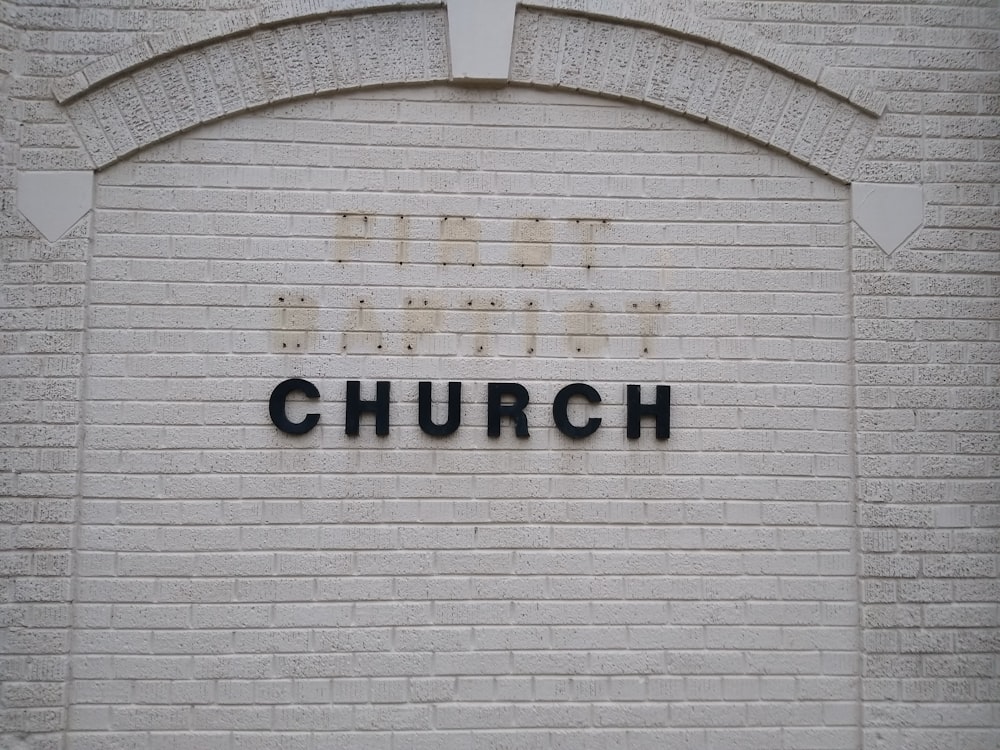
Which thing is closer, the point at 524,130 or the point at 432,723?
the point at 432,723

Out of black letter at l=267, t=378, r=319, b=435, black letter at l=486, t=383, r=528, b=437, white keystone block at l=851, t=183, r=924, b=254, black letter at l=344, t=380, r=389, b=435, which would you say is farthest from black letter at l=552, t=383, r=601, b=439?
white keystone block at l=851, t=183, r=924, b=254

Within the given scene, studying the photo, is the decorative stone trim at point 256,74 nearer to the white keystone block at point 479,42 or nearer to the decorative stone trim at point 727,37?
the white keystone block at point 479,42

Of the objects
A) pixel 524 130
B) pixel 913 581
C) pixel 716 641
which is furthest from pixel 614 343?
pixel 913 581

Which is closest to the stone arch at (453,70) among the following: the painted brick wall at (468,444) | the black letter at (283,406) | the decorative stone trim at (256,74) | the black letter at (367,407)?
the decorative stone trim at (256,74)

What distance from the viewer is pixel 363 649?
13.3ft

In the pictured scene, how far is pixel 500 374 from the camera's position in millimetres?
4176

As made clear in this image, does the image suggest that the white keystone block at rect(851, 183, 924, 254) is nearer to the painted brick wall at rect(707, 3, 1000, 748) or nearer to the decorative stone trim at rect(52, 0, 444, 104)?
the painted brick wall at rect(707, 3, 1000, 748)

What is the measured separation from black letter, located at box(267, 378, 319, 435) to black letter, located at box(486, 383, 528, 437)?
828mm

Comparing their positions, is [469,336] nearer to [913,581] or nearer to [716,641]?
[716,641]

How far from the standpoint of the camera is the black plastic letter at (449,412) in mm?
4113

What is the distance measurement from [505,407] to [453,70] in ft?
5.53

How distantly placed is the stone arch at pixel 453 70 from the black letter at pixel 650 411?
4.56 ft

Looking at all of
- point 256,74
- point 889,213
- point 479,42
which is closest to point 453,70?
point 479,42

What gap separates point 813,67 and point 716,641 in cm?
286
